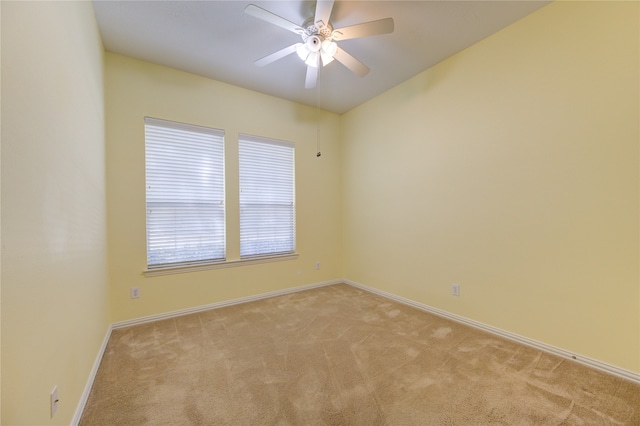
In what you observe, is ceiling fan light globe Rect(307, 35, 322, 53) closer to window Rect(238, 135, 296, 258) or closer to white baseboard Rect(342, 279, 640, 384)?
window Rect(238, 135, 296, 258)

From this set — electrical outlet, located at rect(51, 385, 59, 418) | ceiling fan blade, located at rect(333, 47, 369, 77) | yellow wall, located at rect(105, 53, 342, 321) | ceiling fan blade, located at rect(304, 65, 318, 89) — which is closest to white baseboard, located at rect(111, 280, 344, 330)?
yellow wall, located at rect(105, 53, 342, 321)

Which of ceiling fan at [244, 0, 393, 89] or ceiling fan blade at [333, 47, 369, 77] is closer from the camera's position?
ceiling fan at [244, 0, 393, 89]

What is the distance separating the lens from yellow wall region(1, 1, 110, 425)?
2.88ft

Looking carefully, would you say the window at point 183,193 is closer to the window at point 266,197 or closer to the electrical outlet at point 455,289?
the window at point 266,197

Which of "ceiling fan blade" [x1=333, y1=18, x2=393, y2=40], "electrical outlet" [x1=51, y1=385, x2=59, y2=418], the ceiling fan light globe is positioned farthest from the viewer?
the ceiling fan light globe

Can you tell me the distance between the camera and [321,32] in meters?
2.06

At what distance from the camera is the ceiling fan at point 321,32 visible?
1816mm

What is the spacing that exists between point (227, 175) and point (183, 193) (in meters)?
0.56

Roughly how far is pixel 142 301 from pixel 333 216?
278 cm

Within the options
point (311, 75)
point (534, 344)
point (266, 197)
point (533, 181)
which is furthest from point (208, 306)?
point (533, 181)

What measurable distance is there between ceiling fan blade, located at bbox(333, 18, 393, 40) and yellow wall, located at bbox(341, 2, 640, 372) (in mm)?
1280

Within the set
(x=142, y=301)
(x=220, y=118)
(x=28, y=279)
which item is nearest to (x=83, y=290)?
(x=28, y=279)

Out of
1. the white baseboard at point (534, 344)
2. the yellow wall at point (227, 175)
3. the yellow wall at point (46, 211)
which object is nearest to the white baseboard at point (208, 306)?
the yellow wall at point (227, 175)

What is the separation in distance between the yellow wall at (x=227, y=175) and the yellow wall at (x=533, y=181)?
1241mm
